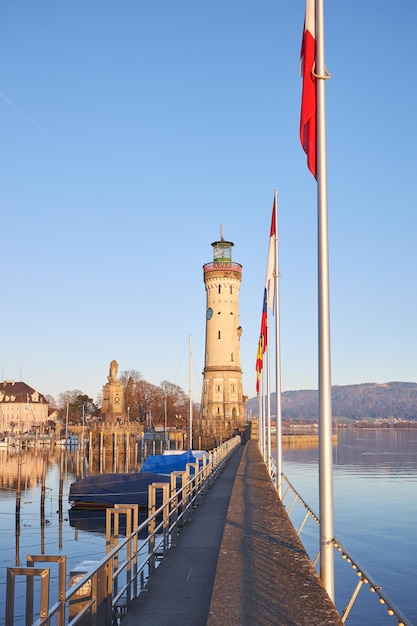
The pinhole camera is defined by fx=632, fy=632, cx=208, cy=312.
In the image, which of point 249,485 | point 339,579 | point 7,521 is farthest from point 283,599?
point 7,521

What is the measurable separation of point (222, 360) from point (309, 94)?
7564 cm

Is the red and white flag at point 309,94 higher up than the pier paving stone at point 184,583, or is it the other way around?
the red and white flag at point 309,94

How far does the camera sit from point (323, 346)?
30.0 ft

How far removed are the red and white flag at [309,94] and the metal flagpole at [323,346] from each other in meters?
0.23

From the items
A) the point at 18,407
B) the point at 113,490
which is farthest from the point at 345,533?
the point at 18,407

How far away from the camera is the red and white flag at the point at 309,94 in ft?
32.4

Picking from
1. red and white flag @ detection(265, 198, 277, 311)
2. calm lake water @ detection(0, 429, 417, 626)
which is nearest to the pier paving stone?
calm lake water @ detection(0, 429, 417, 626)

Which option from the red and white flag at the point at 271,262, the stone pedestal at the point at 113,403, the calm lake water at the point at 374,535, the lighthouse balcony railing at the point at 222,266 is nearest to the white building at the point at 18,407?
the stone pedestal at the point at 113,403

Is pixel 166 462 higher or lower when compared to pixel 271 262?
lower

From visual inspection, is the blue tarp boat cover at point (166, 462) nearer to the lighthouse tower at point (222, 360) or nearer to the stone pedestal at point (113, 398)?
the lighthouse tower at point (222, 360)

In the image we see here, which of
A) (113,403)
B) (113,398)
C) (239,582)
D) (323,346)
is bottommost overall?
(239,582)

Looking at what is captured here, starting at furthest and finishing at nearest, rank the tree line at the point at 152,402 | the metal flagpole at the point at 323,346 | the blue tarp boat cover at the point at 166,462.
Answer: the tree line at the point at 152,402 < the blue tarp boat cover at the point at 166,462 < the metal flagpole at the point at 323,346

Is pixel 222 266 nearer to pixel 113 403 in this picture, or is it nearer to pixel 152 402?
pixel 113 403

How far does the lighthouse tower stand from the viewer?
84.4m
